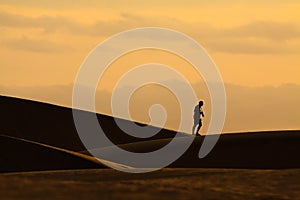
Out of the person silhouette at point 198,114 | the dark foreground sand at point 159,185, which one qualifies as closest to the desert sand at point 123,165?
the dark foreground sand at point 159,185

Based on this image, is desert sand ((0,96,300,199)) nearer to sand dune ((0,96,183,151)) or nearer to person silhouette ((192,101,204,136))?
sand dune ((0,96,183,151))

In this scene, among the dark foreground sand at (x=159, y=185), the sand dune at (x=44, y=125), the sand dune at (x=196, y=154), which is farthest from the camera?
the sand dune at (x=44, y=125)

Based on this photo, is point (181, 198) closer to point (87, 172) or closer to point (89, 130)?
point (87, 172)

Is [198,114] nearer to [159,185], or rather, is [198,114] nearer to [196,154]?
[196,154]

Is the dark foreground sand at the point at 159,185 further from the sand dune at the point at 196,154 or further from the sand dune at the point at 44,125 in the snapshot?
the sand dune at the point at 44,125

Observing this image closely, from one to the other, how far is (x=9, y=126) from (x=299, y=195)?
43292 millimetres

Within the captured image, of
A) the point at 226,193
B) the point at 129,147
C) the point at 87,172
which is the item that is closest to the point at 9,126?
the point at 129,147

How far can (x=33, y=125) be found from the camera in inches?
2222

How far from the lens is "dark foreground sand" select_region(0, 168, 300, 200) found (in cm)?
1290

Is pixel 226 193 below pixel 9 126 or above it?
below

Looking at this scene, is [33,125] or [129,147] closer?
[129,147]

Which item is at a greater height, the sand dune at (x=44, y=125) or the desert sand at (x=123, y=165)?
the sand dune at (x=44, y=125)

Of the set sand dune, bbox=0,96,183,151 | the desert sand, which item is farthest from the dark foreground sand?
sand dune, bbox=0,96,183,151

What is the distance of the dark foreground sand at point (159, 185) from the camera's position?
1290 centimetres
